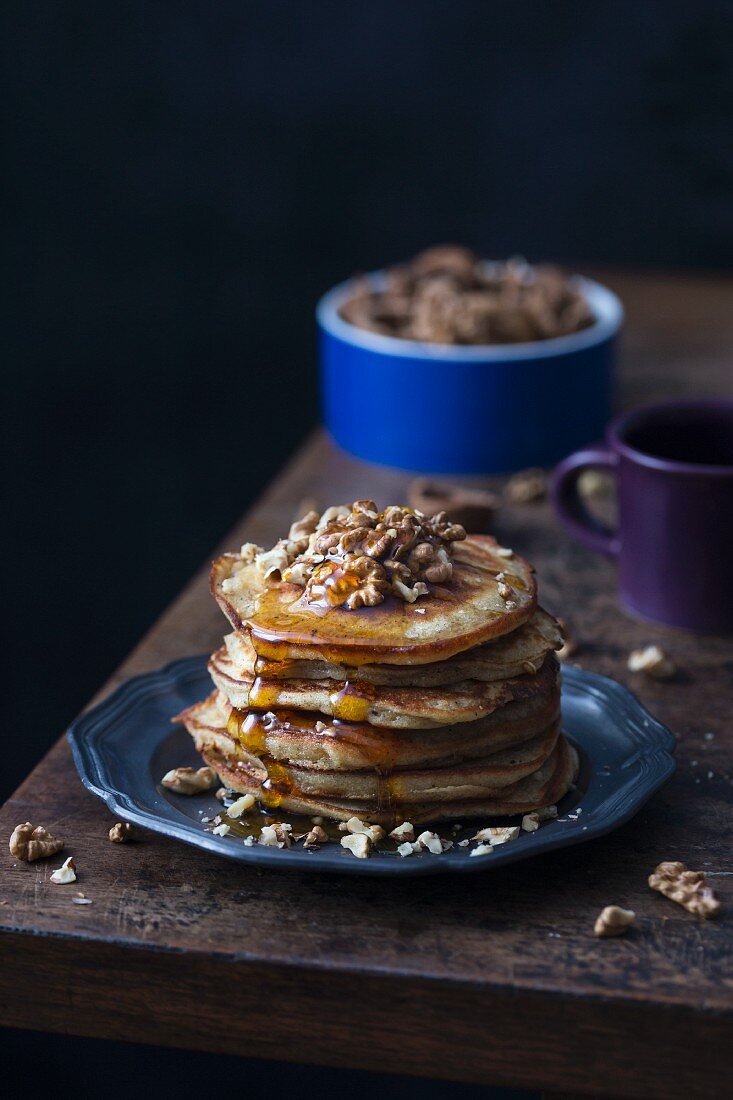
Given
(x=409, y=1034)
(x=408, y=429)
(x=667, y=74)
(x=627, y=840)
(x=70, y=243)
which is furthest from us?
(x=70, y=243)

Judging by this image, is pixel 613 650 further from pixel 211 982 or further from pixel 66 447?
pixel 66 447

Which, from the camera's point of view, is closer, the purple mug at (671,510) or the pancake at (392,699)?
the pancake at (392,699)

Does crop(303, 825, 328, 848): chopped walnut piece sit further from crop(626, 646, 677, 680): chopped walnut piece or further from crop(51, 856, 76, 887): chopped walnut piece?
crop(626, 646, 677, 680): chopped walnut piece

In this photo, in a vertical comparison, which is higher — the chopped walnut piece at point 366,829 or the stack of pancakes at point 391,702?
the stack of pancakes at point 391,702

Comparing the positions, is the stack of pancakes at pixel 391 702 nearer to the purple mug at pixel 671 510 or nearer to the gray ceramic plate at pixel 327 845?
the gray ceramic plate at pixel 327 845

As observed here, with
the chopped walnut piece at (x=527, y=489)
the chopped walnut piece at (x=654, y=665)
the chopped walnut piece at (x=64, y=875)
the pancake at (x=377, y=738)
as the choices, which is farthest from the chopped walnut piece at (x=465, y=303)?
the chopped walnut piece at (x=64, y=875)

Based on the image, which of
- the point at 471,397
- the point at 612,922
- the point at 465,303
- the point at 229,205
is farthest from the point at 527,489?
the point at 229,205

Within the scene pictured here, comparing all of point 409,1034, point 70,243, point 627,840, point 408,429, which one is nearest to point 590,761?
point 627,840
